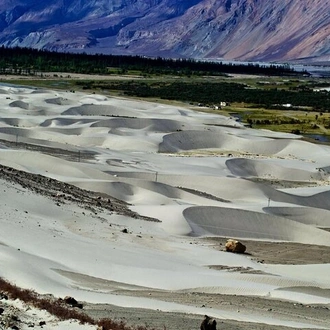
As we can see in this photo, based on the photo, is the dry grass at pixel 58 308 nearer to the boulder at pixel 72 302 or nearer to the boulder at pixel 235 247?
the boulder at pixel 72 302

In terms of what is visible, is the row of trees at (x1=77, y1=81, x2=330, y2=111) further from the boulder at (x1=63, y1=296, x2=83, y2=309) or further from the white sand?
the boulder at (x1=63, y1=296, x2=83, y2=309)

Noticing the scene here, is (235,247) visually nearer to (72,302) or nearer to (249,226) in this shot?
(249,226)

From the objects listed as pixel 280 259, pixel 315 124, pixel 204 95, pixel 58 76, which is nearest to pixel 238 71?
pixel 58 76

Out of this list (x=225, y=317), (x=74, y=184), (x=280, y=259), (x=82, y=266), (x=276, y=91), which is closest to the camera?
(x=225, y=317)

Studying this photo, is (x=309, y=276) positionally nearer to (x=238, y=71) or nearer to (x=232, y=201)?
(x=232, y=201)

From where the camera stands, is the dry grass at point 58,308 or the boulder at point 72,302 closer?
the dry grass at point 58,308

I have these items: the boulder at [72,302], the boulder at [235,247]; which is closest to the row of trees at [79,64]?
the boulder at [235,247]

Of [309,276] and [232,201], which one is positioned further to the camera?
[232,201]
